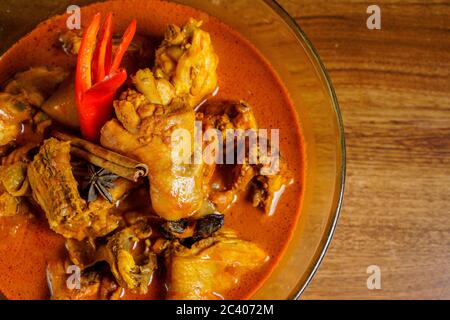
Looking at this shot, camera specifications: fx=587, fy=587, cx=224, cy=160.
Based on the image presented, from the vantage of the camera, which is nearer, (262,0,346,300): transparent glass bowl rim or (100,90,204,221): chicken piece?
(100,90,204,221): chicken piece

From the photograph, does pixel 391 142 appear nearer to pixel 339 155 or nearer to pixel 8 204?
pixel 339 155

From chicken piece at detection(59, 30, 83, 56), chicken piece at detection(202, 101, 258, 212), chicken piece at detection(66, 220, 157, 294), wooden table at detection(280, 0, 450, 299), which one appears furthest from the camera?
wooden table at detection(280, 0, 450, 299)

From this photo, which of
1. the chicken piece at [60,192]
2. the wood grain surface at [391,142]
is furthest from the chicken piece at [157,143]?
the wood grain surface at [391,142]

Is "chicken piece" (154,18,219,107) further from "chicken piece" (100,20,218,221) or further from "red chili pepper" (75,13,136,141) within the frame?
"red chili pepper" (75,13,136,141)

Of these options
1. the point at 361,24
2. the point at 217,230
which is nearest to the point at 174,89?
the point at 217,230

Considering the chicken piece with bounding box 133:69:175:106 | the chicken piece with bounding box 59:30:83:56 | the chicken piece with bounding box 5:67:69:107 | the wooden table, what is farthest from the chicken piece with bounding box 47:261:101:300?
the wooden table

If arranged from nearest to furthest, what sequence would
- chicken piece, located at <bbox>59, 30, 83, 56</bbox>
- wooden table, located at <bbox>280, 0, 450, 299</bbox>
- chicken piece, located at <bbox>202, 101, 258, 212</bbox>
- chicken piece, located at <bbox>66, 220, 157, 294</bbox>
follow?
1. chicken piece, located at <bbox>66, 220, 157, 294</bbox>
2. chicken piece, located at <bbox>202, 101, 258, 212</bbox>
3. chicken piece, located at <bbox>59, 30, 83, 56</bbox>
4. wooden table, located at <bbox>280, 0, 450, 299</bbox>
